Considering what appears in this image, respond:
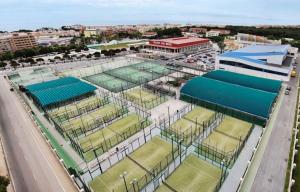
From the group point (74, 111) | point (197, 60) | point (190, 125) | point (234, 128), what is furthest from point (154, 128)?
point (197, 60)

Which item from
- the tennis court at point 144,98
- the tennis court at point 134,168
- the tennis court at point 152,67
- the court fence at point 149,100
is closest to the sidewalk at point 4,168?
the tennis court at point 134,168

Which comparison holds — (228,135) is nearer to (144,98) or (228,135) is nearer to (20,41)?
(144,98)

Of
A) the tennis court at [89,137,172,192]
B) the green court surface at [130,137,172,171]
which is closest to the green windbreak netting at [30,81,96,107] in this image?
the tennis court at [89,137,172,192]

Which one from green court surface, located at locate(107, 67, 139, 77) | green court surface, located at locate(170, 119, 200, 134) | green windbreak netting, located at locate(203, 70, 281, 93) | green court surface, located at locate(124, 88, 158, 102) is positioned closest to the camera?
green court surface, located at locate(170, 119, 200, 134)

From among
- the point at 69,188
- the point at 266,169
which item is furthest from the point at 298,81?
the point at 69,188

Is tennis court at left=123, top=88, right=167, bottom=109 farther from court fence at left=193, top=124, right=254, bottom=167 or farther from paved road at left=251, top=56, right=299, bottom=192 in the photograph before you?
paved road at left=251, top=56, right=299, bottom=192

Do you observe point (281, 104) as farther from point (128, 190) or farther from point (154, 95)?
point (128, 190)
